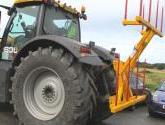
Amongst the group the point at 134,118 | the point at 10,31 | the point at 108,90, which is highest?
the point at 10,31

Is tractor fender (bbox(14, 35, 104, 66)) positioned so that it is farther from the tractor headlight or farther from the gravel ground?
the tractor headlight

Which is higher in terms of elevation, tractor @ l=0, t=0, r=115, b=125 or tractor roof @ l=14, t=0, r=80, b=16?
tractor roof @ l=14, t=0, r=80, b=16

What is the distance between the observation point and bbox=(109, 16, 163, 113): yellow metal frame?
26.8ft

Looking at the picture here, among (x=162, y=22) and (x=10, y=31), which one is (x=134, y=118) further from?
(x=10, y=31)

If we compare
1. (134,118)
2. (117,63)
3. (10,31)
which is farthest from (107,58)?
(134,118)

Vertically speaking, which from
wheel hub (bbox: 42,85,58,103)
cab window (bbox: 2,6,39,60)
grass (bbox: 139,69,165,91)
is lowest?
grass (bbox: 139,69,165,91)

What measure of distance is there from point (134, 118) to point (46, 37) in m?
4.34

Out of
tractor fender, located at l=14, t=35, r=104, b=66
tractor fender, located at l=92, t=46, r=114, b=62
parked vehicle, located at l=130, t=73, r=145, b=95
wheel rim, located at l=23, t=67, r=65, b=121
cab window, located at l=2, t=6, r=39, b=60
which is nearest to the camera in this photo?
tractor fender, located at l=14, t=35, r=104, b=66

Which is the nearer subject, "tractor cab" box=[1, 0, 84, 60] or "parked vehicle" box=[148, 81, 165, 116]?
"tractor cab" box=[1, 0, 84, 60]

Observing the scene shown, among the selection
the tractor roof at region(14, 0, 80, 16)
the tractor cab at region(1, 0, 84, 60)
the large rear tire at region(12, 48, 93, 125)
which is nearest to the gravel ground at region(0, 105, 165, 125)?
the large rear tire at region(12, 48, 93, 125)

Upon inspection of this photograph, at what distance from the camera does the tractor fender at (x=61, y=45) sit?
736 centimetres

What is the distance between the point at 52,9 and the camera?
29.0ft

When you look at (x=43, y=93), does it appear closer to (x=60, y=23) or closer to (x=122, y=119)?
(x=60, y=23)

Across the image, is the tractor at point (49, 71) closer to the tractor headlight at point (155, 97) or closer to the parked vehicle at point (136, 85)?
the parked vehicle at point (136, 85)
